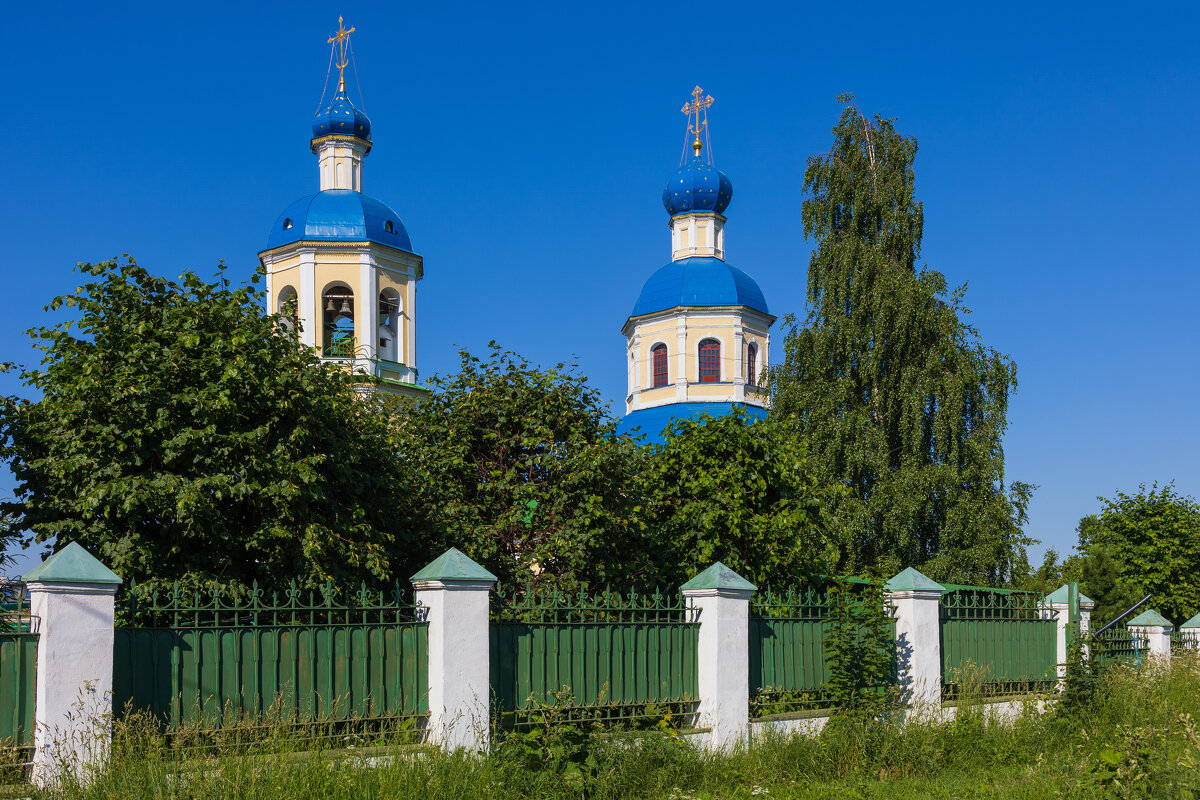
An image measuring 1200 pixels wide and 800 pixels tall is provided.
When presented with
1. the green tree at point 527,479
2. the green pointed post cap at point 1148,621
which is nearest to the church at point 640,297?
the green tree at point 527,479

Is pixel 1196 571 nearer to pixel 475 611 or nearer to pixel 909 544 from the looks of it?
pixel 909 544

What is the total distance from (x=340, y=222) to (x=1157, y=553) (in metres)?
18.6

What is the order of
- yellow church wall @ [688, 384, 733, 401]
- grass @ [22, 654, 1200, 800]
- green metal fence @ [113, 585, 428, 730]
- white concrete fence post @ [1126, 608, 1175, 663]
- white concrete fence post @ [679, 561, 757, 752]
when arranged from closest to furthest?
grass @ [22, 654, 1200, 800] → green metal fence @ [113, 585, 428, 730] → white concrete fence post @ [679, 561, 757, 752] → white concrete fence post @ [1126, 608, 1175, 663] → yellow church wall @ [688, 384, 733, 401]

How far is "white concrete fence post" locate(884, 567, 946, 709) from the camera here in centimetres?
1085

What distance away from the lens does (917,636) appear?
35.9ft

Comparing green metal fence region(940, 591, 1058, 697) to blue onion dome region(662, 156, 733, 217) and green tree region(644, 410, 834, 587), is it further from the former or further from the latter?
blue onion dome region(662, 156, 733, 217)

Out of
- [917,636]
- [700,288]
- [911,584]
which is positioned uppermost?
[700,288]

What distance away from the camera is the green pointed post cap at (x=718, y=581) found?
9.52m

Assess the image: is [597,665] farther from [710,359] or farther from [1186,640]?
[710,359]

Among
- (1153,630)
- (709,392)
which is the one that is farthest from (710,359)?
(1153,630)

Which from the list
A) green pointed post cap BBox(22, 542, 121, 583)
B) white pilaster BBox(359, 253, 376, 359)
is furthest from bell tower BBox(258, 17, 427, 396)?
green pointed post cap BBox(22, 542, 121, 583)

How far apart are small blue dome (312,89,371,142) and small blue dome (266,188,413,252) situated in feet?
4.22

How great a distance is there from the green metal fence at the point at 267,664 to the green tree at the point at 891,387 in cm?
1370

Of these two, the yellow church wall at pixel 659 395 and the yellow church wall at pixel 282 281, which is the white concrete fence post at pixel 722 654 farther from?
the yellow church wall at pixel 659 395
